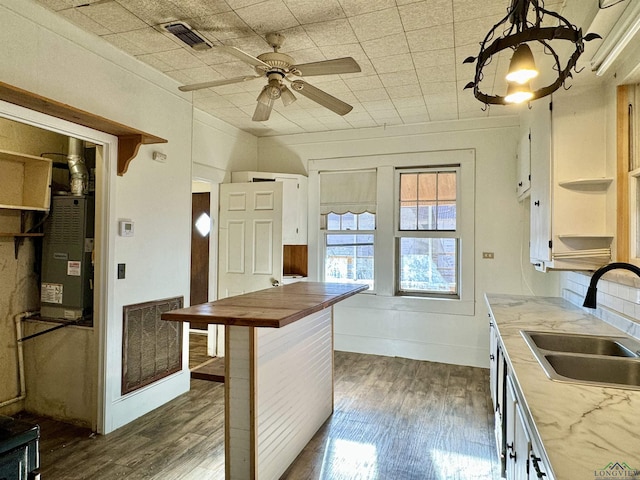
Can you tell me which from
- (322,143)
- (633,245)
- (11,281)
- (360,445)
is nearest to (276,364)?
(360,445)

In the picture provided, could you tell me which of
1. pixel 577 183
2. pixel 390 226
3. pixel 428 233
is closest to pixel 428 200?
pixel 428 233

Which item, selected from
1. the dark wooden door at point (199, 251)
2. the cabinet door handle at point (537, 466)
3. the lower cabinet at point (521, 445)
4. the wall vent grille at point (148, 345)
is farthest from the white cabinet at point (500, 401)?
the dark wooden door at point (199, 251)

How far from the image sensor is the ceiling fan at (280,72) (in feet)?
7.17

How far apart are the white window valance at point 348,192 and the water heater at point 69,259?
2.86 metres

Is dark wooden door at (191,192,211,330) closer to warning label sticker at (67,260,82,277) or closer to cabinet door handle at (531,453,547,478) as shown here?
warning label sticker at (67,260,82,277)

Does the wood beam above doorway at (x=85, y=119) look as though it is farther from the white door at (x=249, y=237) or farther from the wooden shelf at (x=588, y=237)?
the wooden shelf at (x=588, y=237)

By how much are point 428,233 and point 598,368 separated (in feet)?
10.3

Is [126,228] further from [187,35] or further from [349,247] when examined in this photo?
[349,247]

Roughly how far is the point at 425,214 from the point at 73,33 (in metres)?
3.83

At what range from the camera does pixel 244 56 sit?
214cm

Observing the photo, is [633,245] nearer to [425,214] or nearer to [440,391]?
[440,391]

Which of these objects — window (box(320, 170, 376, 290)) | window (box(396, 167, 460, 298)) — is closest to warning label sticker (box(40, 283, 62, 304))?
window (box(320, 170, 376, 290))

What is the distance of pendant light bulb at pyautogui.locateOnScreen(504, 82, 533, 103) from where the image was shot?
1.68 meters

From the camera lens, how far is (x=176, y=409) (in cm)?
322
